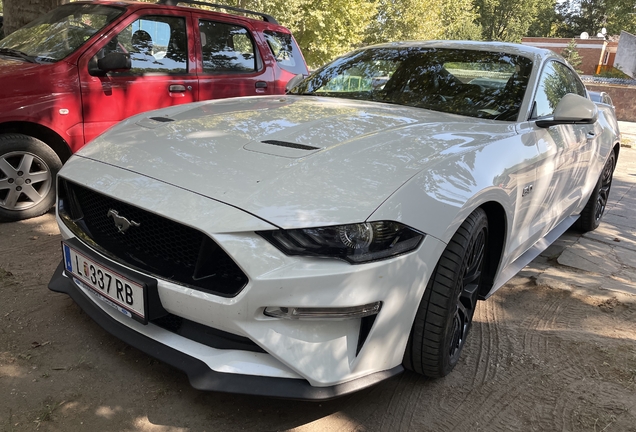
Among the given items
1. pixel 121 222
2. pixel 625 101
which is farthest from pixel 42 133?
pixel 625 101

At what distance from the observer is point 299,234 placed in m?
1.81

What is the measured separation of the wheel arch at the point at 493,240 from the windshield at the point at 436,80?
686 mm

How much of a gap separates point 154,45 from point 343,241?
3764 mm

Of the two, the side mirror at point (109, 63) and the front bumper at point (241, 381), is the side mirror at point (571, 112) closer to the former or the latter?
the front bumper at point (241, 381)

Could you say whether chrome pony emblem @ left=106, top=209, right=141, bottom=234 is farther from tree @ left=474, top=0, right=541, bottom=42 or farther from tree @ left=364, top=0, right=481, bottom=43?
tree @ left=474, top=0, right=541, bottom=42

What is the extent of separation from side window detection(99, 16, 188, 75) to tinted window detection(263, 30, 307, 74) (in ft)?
3.83

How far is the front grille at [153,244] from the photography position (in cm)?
189

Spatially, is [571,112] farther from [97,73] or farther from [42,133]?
[42,133]

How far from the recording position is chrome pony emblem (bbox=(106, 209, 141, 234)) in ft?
6.88

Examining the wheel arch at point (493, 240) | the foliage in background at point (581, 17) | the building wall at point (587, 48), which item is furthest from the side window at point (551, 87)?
the foliage in background at point (581, 17)

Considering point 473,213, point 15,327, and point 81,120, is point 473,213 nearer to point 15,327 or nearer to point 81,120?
point 15,327

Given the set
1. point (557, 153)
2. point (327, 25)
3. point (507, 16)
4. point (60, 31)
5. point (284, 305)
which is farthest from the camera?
point (507, 16)

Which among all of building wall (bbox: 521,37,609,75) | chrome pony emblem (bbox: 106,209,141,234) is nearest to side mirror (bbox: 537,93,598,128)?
chrome pony emblem (bbox: 106,209,141,234)

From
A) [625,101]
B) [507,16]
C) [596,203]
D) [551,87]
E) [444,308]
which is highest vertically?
[507,16]
